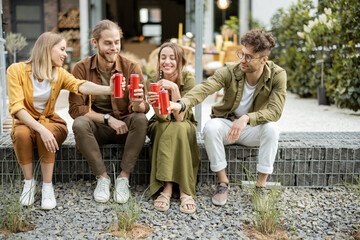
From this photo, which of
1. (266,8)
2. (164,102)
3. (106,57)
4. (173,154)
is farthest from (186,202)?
(266,8)

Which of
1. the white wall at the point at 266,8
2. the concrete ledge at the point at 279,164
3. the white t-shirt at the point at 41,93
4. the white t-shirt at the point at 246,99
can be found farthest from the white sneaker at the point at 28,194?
the white wall at the point at 266,8

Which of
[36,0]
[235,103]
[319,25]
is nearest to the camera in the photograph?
[235,103]

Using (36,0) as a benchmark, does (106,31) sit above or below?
below

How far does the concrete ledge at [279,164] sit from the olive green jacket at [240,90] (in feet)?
1.21

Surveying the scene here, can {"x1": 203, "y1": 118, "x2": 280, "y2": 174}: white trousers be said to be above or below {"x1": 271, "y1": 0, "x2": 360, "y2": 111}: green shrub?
below

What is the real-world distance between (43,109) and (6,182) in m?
0.64

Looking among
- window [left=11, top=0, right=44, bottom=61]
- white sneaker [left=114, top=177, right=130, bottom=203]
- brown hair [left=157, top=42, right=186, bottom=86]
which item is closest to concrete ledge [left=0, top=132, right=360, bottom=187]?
white sneaker [left=114, top=177, right=130, bottom=203]

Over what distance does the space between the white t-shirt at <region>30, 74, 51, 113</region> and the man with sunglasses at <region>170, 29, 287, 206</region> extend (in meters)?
0.95

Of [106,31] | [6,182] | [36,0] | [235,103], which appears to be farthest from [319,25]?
[36,0]

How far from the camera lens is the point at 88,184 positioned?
3.26 meters

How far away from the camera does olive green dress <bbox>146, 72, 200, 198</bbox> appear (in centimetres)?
289

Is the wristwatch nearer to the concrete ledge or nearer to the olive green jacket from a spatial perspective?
the concrete ledge

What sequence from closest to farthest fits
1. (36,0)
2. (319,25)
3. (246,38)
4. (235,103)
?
(246,38) < (235,103) < (319,25) < (36,0)

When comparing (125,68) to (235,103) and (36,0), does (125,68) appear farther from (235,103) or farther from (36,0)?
(36,0)
